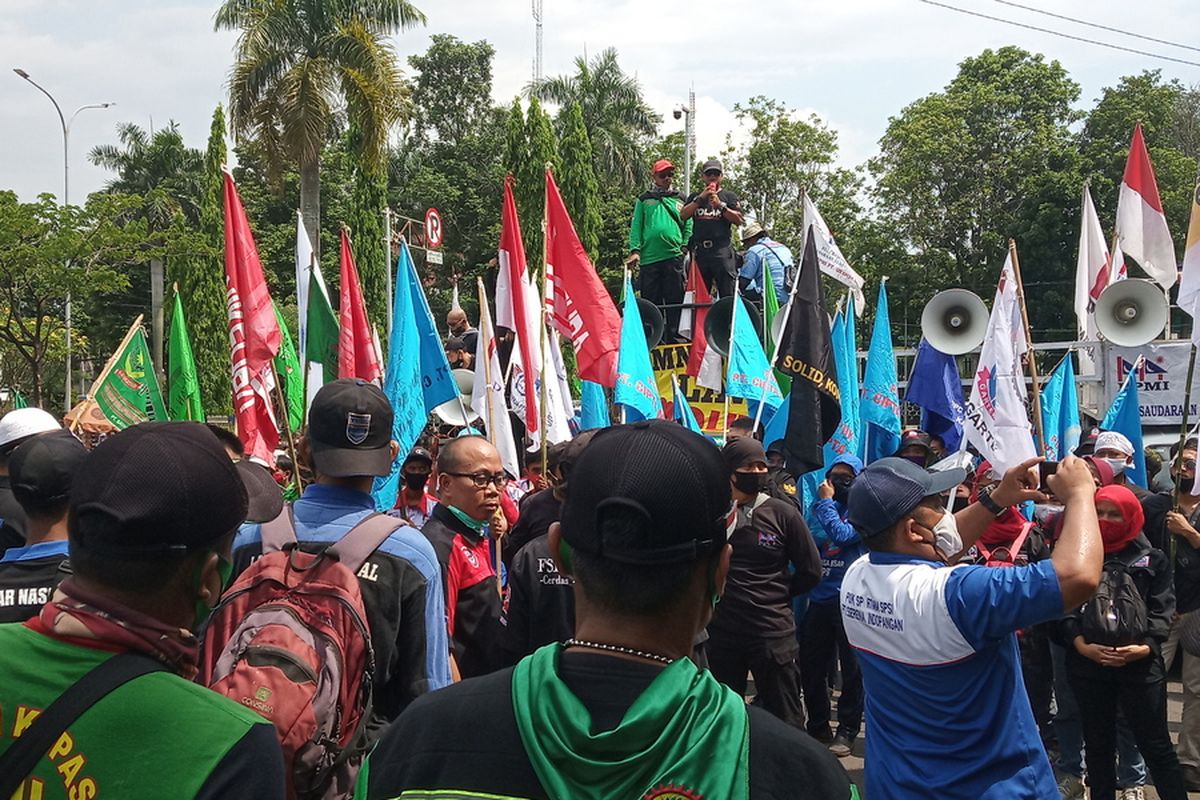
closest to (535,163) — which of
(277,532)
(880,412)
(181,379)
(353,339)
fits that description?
(181,379)

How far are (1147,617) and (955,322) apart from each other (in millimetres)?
6484

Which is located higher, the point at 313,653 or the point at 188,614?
the point at 188,614

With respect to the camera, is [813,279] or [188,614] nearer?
[188,614]

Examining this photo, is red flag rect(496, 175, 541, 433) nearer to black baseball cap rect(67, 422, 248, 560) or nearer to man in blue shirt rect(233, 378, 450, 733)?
man in blue shirt rect(233, 378, 450, 733)

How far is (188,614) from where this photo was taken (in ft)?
6.44

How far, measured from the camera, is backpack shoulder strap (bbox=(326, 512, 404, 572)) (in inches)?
118

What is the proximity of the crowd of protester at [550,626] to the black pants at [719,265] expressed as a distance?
7.95m

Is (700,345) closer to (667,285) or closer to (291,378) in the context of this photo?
(667,285)

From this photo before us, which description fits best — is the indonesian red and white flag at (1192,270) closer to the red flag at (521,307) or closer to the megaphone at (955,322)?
the red flag at (521,307)

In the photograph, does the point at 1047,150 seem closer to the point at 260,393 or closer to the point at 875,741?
the point at 260,393

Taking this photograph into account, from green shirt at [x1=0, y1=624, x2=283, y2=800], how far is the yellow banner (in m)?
9.23

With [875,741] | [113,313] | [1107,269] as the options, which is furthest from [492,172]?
[875,741]

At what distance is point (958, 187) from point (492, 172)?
16938 mm

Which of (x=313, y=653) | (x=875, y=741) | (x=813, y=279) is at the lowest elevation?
(x=875, y=741)
